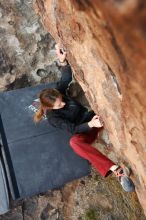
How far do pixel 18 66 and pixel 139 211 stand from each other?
7.84 feet

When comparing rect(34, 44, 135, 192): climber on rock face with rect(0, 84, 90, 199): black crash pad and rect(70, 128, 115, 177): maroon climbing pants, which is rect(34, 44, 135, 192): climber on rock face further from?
rect(0, 84, 90, 199): black crash pad

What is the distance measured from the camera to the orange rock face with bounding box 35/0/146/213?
4.88 feet

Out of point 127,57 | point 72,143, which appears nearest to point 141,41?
point 127,57

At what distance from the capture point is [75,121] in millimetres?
4039

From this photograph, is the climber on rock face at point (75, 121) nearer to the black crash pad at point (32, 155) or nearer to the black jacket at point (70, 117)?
the black jacket at point (70, 117)

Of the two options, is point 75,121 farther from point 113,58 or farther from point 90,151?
point 113,58

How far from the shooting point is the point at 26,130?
4.38m

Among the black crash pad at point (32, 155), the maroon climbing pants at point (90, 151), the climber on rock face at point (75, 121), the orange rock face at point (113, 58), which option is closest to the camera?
the orange rock face at point (113, 58)

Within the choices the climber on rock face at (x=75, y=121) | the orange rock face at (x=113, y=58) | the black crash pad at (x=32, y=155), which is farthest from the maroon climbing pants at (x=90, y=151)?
the orange rock face at (x=113, y=58)

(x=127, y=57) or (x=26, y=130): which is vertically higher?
(x=127, y=57)

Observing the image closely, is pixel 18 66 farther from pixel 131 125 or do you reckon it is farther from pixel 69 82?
pixel 131 125

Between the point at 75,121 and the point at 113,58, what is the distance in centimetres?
210

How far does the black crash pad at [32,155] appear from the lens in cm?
420

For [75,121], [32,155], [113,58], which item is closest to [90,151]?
[75,121]
